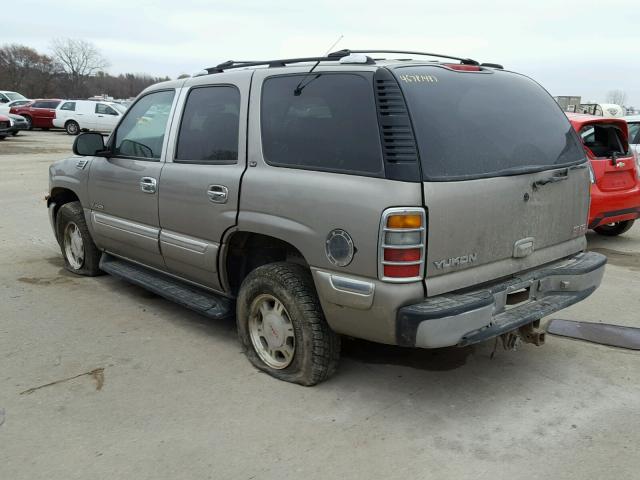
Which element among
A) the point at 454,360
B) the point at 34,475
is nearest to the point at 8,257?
the point at 34,475

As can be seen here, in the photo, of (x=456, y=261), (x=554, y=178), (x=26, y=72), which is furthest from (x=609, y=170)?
(x=26, y=72)

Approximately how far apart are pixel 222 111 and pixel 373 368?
6.52 feet

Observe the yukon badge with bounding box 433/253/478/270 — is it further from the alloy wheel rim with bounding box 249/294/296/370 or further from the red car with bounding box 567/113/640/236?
the red car with bounding box 567/113/640/236

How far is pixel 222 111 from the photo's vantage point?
13.3 ft

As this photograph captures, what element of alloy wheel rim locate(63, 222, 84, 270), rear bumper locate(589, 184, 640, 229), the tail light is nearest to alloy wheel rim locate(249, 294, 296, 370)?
the tail light

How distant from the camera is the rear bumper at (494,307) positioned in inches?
117

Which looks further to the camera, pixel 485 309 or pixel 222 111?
pixel 222 111

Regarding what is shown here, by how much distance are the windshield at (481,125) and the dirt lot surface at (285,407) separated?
133 cm

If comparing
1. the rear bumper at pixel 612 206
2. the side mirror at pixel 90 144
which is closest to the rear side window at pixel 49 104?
the side mirror at pixel 90 144

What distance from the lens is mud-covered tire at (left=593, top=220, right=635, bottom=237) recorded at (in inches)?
310

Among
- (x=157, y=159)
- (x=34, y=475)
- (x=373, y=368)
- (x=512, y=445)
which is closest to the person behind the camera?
(x=34, y=475)

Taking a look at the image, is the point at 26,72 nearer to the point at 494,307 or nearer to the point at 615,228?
the point at 615,228

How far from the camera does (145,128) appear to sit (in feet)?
15.5

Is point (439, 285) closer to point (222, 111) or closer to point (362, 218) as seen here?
point (362, 218)
